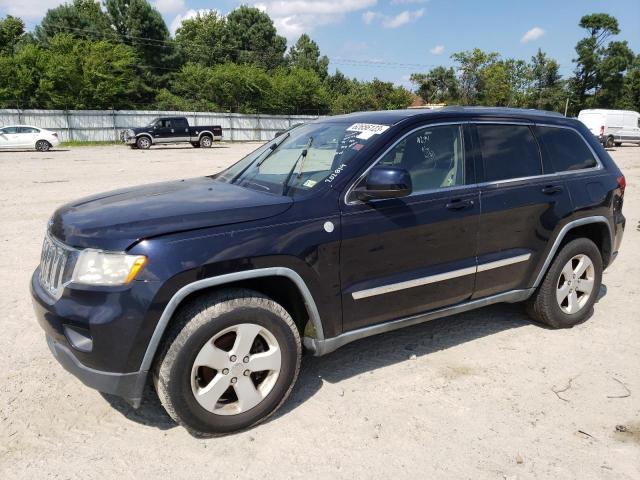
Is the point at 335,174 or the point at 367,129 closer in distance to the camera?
the point at 335,174

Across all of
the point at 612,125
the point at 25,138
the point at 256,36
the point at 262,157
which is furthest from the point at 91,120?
the point at 256,36

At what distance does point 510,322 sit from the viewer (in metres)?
4.64

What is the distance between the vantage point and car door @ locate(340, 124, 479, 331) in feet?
10.5

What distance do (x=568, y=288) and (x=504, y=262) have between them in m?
0.92

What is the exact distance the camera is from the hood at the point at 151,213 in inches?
106

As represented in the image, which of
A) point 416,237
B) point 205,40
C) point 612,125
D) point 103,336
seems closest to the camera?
point 103,336

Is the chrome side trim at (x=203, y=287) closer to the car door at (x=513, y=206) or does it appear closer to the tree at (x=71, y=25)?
the car door at (x=513, y=206)

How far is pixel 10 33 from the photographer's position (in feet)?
147

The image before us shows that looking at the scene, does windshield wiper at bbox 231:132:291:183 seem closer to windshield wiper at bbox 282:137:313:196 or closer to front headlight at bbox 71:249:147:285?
windshield wiper at bbox 282:137:313:196

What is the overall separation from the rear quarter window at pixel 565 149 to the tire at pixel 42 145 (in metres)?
27.6

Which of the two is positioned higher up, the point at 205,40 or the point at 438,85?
the point at 205,40

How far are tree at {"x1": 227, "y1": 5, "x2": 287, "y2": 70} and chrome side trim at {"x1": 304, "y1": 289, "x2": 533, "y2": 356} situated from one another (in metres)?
69.4

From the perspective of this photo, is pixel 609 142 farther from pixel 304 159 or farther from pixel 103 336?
pixel 103 336

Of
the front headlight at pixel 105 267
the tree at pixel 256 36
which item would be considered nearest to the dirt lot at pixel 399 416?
the front headlight at pixel 105 267
